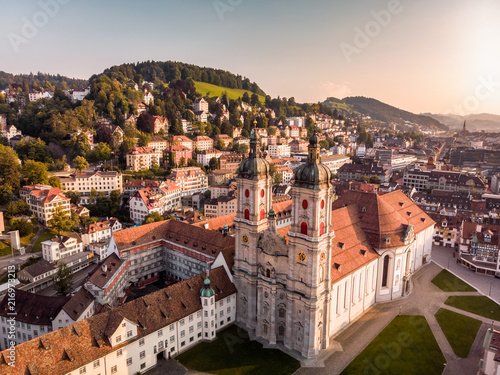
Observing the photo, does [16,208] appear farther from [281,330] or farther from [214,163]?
[281,330]

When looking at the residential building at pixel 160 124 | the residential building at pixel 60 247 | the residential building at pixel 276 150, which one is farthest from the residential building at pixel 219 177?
the residential building at pixel 60 247

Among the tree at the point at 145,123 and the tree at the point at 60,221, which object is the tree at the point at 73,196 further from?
the tree at the point at 145,123

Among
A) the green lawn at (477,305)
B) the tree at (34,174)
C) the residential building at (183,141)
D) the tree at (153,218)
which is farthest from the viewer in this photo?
the residential building at (183,141)

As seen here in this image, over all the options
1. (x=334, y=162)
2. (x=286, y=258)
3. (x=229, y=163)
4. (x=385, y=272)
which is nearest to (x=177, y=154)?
(x=229, y=163)

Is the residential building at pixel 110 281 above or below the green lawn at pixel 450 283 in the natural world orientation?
above

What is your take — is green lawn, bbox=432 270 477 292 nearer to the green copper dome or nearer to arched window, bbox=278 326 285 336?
arched window, bbox=278 326 285 336

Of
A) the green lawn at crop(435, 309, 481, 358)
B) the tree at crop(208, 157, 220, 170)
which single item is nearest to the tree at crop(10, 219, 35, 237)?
the tree at crop(208, 157, 220, 170)

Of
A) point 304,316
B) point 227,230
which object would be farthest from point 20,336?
point 304,316
